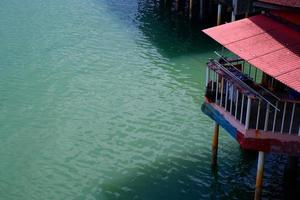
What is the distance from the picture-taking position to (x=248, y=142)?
17.6m

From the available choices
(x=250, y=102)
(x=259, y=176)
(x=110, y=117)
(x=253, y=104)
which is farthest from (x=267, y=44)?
(x=110, y=117)

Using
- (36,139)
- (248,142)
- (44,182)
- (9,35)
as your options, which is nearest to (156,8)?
(9,35)

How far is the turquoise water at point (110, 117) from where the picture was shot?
72.3ft

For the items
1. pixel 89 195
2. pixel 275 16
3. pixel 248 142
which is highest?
pixel 275 16

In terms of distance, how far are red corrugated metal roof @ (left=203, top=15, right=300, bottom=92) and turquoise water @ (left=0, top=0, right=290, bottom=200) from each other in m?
6.48

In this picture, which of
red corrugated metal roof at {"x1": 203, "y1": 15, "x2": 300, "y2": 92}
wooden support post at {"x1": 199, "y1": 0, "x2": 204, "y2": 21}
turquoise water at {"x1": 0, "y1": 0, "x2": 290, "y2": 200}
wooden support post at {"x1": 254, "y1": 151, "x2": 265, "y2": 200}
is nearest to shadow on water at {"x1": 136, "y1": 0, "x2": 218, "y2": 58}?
turquoise water at {"x1": 0, "y1": 0, "x2": 290, "y2": 200}

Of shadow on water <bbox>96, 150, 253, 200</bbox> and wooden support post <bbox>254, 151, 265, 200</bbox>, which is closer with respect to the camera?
wooden support post <bbox>254, 151, 265, 200</bbox>

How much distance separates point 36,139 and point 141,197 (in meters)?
7.12

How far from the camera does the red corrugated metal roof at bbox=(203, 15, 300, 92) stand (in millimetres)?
16703

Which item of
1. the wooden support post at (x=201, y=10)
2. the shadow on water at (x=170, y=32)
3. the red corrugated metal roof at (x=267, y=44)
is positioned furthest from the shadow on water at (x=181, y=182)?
the wooden support post at (x=201, y=10)

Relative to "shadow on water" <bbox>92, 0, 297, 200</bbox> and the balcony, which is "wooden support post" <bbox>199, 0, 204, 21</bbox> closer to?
"shadow on water" <bbox>92, 0, 297, 200</bbox>

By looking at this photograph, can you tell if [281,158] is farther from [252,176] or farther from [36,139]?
[36,139]

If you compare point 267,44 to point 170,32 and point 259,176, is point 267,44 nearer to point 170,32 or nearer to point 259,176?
point 259,176

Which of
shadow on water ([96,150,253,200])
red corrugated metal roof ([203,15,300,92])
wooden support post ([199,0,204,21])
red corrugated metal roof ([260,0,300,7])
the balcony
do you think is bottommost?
shadow on water ([96,150,253,200])
